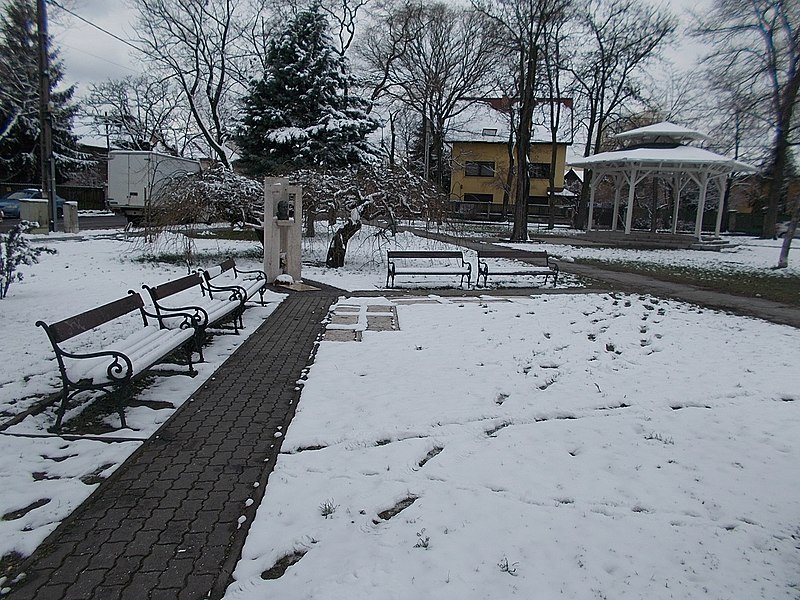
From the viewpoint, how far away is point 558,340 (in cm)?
720

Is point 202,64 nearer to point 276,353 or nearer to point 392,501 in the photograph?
point 276,353

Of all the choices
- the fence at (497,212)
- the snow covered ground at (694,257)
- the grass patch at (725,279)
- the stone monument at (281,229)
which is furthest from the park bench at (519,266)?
the fence at (497,212)

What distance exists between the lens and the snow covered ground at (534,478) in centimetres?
273

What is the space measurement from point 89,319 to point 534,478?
12.2 ft

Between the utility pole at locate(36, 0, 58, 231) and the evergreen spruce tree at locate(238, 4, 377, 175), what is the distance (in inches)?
257

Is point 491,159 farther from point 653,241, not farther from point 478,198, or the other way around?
point 653,241

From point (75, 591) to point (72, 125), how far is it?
4382cm

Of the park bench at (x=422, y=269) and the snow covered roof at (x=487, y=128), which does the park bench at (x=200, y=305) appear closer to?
the park bench at (x=422, y=269)

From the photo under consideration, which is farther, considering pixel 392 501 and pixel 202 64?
pixel 202 64

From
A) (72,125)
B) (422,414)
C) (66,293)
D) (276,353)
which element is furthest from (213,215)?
(72,125)

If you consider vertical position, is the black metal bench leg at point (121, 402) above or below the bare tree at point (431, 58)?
below

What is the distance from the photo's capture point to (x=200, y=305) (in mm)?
7043

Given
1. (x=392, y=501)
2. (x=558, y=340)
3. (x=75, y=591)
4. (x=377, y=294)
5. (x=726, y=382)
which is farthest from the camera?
(x=377, y=294)

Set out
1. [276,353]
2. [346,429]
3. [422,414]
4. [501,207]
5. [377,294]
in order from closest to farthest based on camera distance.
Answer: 1. [346,429]
2. [422,414]
3. [276,353]
4. [377,294]
5. [501,207]
